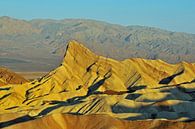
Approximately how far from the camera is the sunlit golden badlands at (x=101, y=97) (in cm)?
7138

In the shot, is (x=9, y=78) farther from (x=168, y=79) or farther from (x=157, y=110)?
(x=157, y=110)

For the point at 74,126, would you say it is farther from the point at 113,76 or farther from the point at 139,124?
the point at 113,76

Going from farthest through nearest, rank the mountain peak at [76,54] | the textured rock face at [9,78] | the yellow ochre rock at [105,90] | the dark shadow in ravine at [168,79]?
1. the textured rock face at [9,78]
2. the mountain peak at [76,54]
3. the dark shadow in ravine at [168,79]
4. the yellow ochre rock at [105,90]

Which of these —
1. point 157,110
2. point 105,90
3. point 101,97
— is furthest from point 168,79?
point 157,110

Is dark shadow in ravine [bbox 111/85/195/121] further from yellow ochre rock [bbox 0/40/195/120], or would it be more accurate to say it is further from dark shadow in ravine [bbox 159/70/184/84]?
dark shadow in ravine [bbox 159/70/184/84]

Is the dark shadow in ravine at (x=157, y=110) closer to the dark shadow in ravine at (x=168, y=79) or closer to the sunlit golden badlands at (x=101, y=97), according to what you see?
the sunlit golden badlands at (x=101, y=97)

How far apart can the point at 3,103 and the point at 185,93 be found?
142ft

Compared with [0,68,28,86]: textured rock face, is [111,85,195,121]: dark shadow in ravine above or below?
above

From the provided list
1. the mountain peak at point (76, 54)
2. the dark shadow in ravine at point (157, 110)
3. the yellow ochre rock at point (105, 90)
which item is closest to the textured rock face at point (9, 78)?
the mountain peak at point (76, 54)

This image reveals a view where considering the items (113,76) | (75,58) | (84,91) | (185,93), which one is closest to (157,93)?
(185,93)

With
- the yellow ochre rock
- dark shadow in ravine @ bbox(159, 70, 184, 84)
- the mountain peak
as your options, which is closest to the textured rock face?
the mountain peak

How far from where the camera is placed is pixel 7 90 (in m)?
126

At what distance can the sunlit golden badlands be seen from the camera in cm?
7138

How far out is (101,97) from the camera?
330 ft
